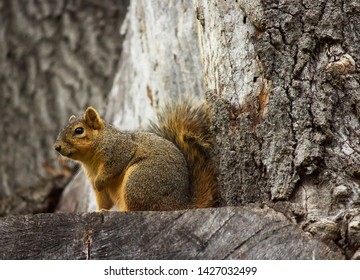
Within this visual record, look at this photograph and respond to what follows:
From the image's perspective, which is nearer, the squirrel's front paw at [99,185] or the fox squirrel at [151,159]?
the fox squirrel at [151,159]

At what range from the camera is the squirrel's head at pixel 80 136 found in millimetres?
2182

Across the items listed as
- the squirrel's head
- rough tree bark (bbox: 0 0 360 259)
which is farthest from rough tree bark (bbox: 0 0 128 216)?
rough tree bark (bbox: 0 0 360 259)

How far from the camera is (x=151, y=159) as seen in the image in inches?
80.0

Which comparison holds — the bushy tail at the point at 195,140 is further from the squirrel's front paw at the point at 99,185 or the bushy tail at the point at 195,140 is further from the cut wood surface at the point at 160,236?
the cut wood surface at the point at 160,236

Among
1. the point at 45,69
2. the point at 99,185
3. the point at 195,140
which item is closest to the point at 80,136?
the point at 99,185

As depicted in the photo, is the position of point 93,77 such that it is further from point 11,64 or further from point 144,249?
point 144,249

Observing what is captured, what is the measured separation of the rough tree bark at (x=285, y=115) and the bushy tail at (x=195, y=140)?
6 centimetres

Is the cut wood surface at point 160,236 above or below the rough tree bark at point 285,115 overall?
below

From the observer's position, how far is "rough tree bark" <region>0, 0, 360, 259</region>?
163 cm

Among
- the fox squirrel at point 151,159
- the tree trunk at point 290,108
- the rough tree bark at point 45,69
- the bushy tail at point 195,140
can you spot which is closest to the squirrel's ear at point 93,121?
the fox squirrel at point 151,159

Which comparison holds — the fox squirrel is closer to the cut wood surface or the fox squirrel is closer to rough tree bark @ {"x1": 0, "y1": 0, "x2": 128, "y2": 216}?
the cut wood surface

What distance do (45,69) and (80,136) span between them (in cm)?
169

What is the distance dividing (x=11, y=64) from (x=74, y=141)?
175 cm

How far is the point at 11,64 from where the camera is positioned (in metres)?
3.82
